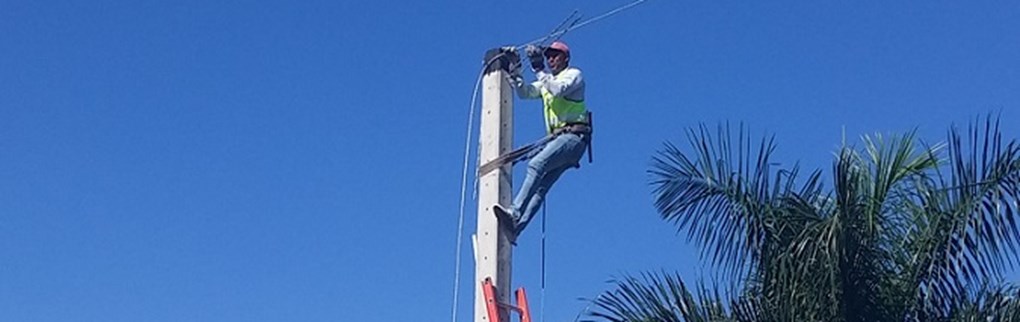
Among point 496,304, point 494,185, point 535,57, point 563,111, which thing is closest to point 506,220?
point 494,185

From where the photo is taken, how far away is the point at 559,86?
744 cm

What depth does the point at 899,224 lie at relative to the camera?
1055 cm

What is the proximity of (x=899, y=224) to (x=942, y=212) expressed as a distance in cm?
36

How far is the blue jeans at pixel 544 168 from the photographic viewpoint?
7.27m

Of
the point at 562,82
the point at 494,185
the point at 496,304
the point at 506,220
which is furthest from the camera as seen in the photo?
the point at 562,82

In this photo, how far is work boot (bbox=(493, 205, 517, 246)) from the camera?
279 inches

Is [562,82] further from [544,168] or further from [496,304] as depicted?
[496,304]

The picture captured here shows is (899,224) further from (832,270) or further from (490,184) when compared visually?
(490,184)

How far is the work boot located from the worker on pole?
0.07ft

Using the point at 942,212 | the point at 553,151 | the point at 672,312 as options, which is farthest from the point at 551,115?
the point at 942,212

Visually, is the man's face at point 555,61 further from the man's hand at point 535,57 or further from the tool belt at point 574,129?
the tool belt at point 574,129

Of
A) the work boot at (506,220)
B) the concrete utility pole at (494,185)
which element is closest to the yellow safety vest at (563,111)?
the concrete utility pole at (494,185)

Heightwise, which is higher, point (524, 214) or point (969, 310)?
point (969, 310)

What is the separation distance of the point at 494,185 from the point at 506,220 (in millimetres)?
203
